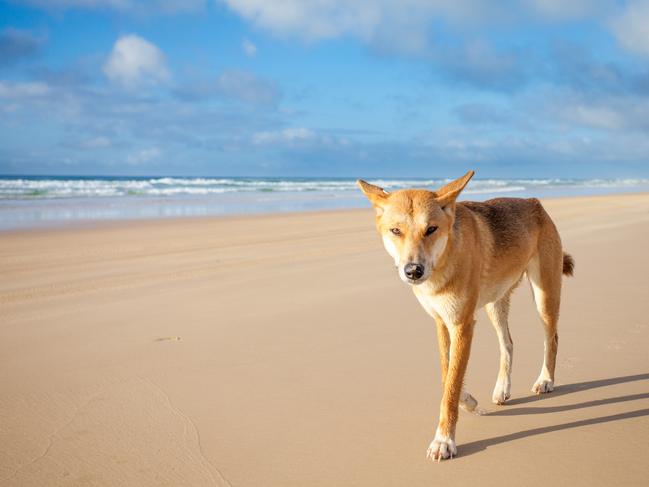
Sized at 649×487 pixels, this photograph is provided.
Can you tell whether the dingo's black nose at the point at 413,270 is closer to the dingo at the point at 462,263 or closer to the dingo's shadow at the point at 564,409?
the dingo at the point at 462,263

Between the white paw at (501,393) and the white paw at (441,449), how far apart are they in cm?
95

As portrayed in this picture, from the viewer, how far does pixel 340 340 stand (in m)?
5.50

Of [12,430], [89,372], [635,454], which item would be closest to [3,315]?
[89,372]

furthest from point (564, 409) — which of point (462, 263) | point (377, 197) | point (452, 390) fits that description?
point (377, 197)

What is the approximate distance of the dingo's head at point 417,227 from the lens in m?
3.31

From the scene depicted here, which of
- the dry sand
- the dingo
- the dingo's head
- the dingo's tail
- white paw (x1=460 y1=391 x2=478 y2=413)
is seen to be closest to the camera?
the dry sand

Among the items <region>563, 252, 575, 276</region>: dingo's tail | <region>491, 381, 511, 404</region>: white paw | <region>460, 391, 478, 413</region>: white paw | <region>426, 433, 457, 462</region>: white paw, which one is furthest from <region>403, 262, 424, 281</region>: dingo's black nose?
<region>563, 252, 575, 276</region>: dingo's tail

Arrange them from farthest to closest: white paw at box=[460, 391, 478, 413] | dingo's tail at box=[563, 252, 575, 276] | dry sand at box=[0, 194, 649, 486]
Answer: dingo's tail at box=[563, 252, 575, 276] → white paw at box=[460, 391, 478, 413] → dry sand at box=[0, 194, 649, 486]

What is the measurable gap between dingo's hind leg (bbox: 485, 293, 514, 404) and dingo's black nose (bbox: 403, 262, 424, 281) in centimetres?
149

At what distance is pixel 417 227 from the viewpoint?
341 cm

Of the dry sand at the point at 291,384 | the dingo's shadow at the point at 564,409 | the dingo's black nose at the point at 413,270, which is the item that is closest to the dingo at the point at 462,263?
the dingo's black nose at the point at 413,270

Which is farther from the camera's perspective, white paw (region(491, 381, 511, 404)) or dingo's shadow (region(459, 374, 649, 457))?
white paw (region(491, 381, 511, 404))

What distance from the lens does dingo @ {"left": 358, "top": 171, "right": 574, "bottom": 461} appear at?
3416 millimetres

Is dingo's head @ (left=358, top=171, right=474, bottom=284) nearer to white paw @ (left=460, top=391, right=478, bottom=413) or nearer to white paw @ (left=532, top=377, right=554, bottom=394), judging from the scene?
white paw @ (left=460, top=391, right=478, bottom=413)
